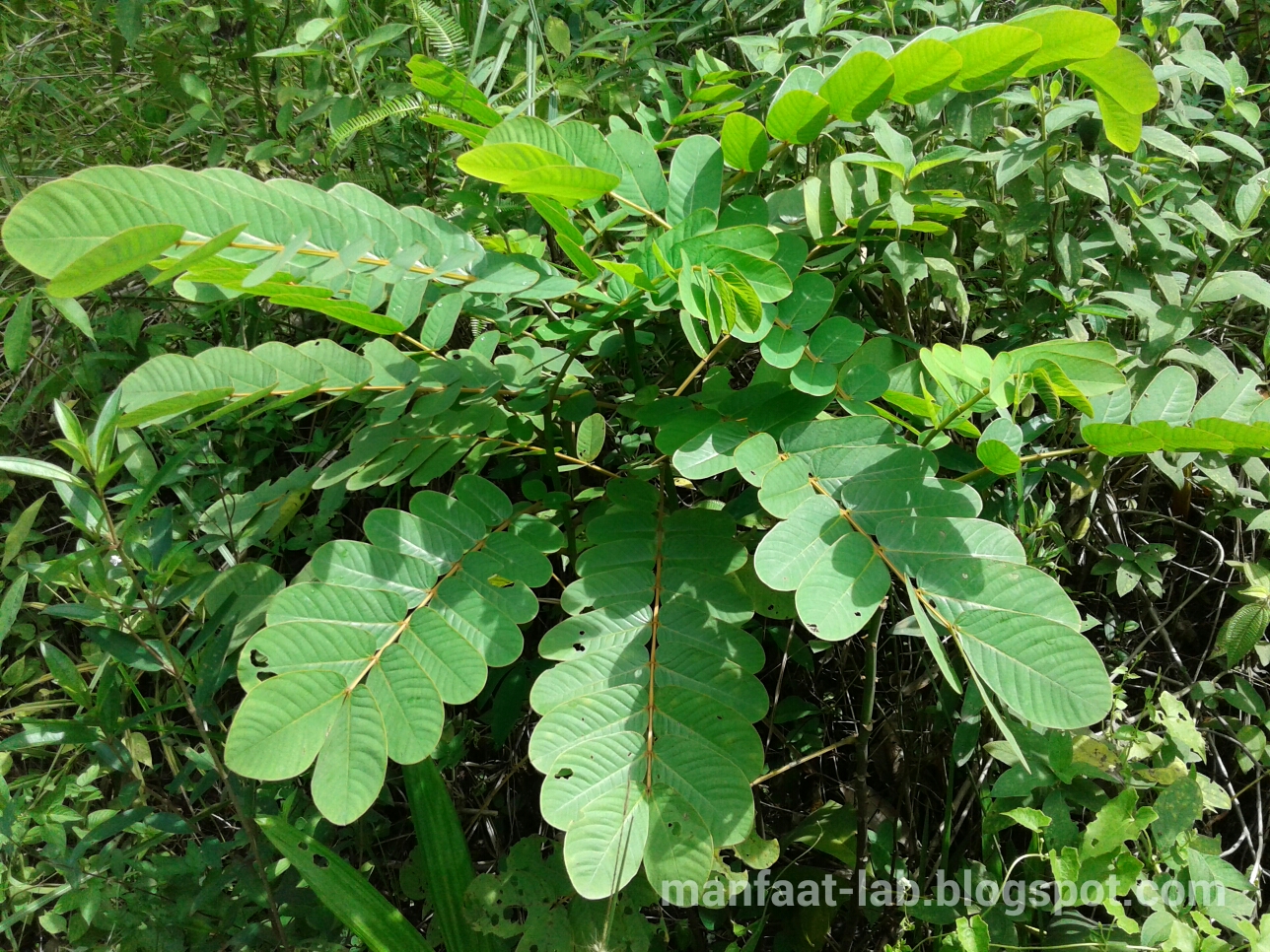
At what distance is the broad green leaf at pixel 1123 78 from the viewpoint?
38.4 inches

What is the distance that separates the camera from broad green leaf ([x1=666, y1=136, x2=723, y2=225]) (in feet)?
3.56

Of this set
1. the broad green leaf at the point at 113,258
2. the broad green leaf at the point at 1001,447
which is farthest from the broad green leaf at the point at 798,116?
the broad green leaf at the point at 113,258

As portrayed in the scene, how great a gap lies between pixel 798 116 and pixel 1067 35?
29 centimetres

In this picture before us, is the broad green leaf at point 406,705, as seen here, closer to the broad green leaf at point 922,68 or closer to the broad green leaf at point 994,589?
the broad green leaf at point 994,589

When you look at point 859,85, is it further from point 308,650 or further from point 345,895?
point 345,895

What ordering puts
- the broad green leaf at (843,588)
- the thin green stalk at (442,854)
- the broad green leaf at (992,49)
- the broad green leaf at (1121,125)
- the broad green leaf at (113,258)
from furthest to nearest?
the thin green stalk at (442,854) < the broad green leaf at (1121,125) < the broad green leaf at (992,49) < the broad green leaf at (843,588) < the broad green leaf at (113,258)

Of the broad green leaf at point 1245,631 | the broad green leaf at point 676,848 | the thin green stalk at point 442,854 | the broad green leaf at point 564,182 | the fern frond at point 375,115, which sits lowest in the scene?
the thin green stalk at point 442,854

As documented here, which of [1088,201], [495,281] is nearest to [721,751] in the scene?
[495,281]

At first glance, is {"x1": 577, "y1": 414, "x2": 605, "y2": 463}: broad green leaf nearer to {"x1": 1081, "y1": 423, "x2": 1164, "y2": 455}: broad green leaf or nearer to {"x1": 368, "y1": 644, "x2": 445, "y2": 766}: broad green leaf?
{"x1": 368, "y1": 644, "x2": 445, "y2": 766}: broad green leaf

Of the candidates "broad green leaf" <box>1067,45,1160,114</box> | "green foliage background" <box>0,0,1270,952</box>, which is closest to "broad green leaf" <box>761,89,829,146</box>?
"green foliage background" <box>0,0,1270,952</box>

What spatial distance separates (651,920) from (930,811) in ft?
1.54

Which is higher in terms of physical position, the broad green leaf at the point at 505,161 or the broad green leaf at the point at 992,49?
the broad green leaf at the point at 992,49

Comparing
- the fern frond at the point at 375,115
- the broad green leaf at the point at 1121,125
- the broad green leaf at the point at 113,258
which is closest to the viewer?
the broad green leaf at the point at 113,258

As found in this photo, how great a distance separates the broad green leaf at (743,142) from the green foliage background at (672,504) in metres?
0.02
